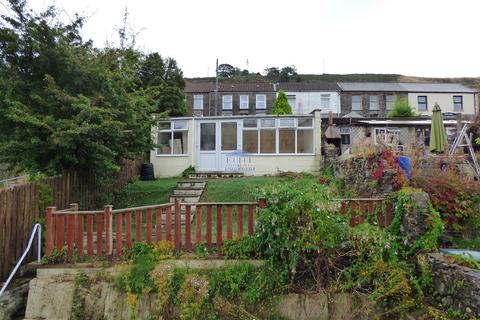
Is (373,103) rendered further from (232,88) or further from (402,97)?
(232,88)

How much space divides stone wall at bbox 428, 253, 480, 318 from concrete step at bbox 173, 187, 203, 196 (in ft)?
24.4

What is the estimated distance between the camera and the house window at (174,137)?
50.3ft

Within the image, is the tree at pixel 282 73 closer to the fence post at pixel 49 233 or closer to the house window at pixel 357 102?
the house window at pixel 357 102

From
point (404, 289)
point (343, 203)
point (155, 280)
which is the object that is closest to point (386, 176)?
point (343, 203)

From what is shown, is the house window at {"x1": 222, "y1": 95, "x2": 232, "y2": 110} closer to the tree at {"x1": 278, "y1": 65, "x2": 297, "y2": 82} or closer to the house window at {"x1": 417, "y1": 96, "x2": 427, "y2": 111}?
the tree at {"x1": 278, "y1": 65, "x2": 297, "y2": 82}

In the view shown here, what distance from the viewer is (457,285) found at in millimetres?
4195

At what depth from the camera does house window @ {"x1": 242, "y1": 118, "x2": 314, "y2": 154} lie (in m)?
14.8

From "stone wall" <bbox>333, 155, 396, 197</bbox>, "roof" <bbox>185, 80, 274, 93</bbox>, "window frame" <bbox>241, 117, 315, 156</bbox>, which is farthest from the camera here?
"roof" <bbox>185, 80, 274, 93</bbox>

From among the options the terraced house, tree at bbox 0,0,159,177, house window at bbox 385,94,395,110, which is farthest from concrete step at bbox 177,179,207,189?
house window at bbox 385,94,395,110

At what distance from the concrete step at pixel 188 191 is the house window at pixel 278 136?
4115 mm

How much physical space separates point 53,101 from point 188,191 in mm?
5123

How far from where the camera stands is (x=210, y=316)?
466 centimetres

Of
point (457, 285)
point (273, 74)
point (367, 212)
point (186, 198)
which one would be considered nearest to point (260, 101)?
point (273, 74)

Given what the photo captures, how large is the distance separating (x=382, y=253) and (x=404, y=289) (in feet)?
1.79
